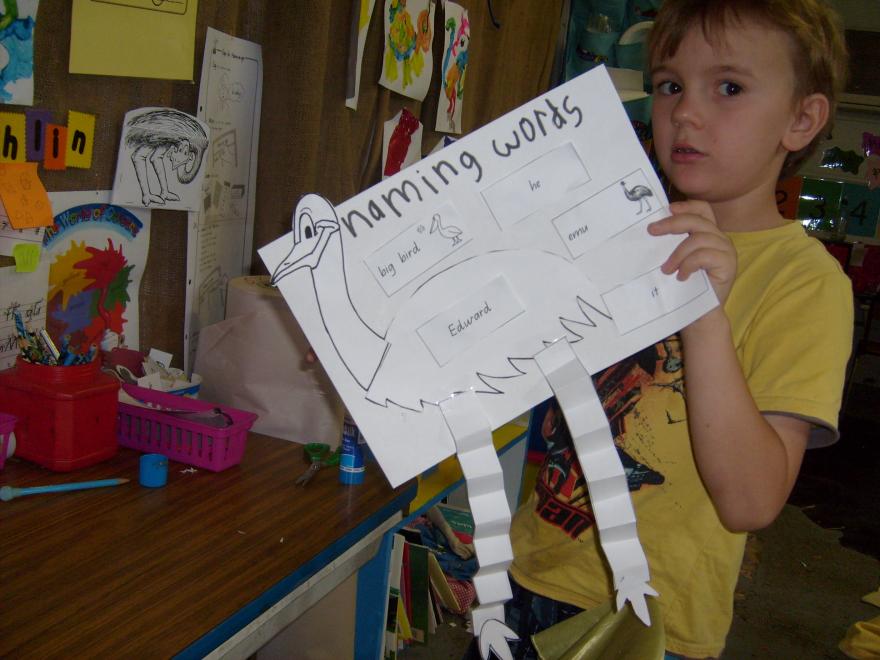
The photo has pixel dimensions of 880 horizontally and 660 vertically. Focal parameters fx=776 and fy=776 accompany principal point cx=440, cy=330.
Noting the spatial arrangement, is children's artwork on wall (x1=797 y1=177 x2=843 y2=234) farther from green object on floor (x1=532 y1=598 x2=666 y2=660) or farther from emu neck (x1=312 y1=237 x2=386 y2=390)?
emu neck (x1=312 y1=237 x2=386 y2=390)

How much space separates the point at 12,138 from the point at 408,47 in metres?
0.88

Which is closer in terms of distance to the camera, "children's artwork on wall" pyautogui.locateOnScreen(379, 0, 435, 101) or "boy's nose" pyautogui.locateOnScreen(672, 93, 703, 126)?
"boy's nose" pyautogui.locateOnScreen(672, 93, 703, 126)

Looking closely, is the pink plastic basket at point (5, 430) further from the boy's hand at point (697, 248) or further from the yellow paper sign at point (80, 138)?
the boy's hand at point (697, 248)

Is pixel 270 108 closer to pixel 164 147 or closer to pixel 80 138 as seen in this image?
pixel 164 147

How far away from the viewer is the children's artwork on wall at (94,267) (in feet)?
3.32

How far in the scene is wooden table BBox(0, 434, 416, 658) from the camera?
2.02 feet

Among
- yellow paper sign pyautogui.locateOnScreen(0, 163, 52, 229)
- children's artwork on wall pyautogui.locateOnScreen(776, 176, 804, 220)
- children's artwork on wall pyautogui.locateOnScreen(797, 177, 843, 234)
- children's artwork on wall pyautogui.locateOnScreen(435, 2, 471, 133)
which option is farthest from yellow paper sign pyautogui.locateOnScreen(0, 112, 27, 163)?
→ children's artwork on wall pyautogui.locateOnScreen(797, 177, 843, 234)

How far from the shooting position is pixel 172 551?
0.75 m

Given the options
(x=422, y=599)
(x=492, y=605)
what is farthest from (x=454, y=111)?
(x=492, y=605)

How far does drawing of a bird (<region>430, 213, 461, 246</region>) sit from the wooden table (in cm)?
36

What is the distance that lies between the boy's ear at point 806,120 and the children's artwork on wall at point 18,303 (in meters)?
0.89

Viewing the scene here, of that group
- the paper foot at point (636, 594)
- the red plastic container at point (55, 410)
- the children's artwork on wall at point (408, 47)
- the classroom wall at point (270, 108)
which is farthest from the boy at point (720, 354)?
the children's artwork on wall at point (408, 47)

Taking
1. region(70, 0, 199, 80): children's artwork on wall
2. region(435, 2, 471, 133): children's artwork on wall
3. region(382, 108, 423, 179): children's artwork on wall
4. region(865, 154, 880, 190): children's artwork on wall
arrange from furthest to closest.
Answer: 1. region(865, 154, 880, 190): children's artwork on wall
2. region(435, 2, 471, 133): children's artwork on wall
3. region(382, 108, 423, 179): children's artwork on wall
4. region(70, 0, 199, 80): children's artwork on wall

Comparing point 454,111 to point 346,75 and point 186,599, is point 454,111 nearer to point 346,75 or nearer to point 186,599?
point 346,75
